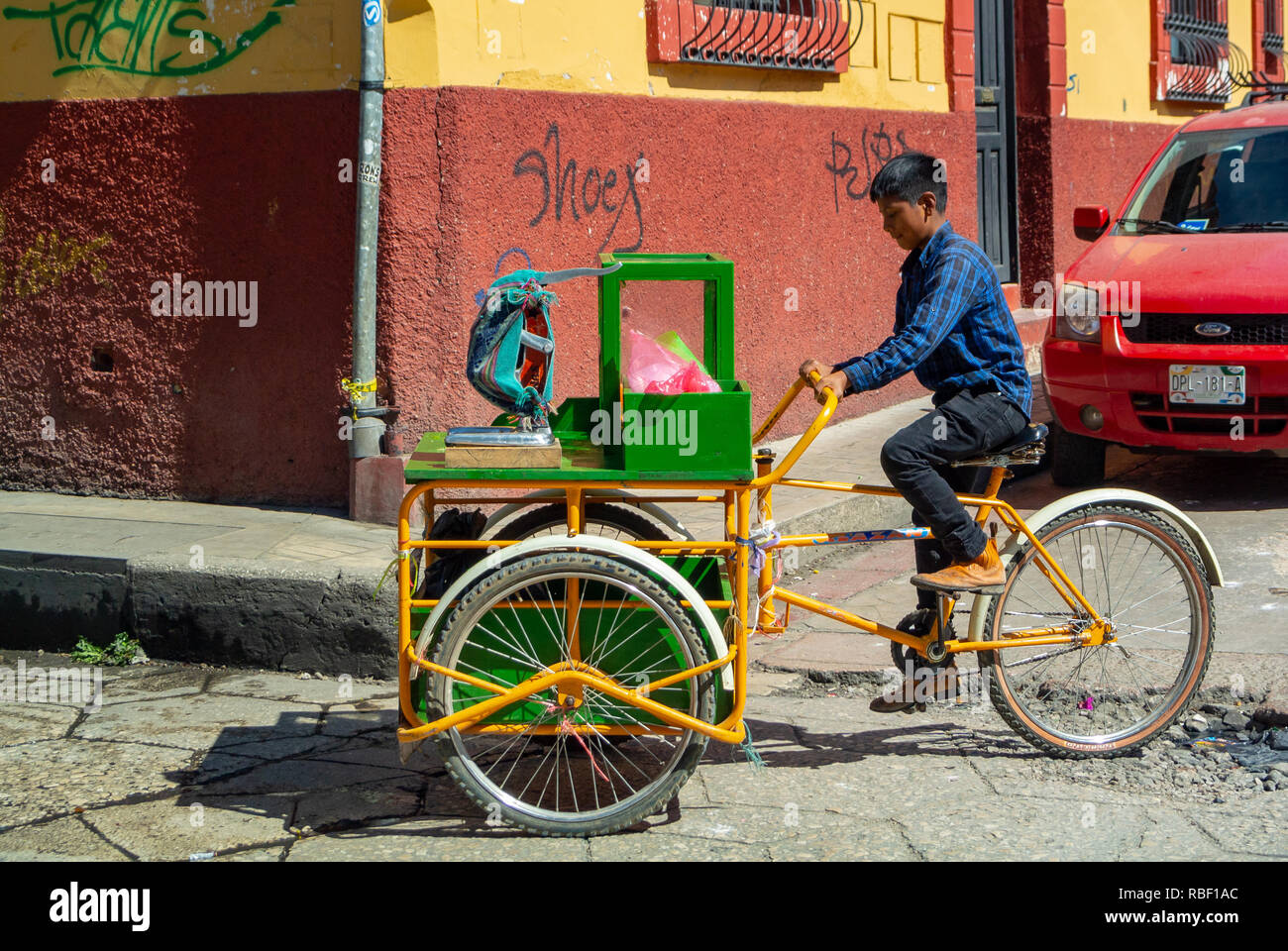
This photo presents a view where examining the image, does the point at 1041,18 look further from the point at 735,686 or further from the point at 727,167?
the point at 735,686

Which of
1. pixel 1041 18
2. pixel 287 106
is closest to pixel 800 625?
pixel 287 106

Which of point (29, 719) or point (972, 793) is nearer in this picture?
point (972, 793)

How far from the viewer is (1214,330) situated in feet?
21.3

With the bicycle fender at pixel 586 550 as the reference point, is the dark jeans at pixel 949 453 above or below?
above

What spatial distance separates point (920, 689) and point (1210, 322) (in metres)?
3.25

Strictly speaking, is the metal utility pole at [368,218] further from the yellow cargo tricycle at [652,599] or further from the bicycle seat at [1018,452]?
the bicycle seat at [1018,452]

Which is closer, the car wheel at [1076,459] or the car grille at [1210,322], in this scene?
the car grille at [1210,322]

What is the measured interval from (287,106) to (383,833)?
4083mm

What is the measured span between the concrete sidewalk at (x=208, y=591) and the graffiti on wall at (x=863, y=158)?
330 centimetres

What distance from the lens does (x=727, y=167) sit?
7.99 meters

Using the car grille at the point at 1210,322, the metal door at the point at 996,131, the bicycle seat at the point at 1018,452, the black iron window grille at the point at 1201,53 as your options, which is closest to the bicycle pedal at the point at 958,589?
the bicycle seat at the point at 1018,452

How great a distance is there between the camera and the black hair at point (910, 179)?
3980 millimetres

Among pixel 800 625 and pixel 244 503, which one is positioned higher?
pixel 244 503

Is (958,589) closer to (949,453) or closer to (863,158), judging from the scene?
(949,453)
